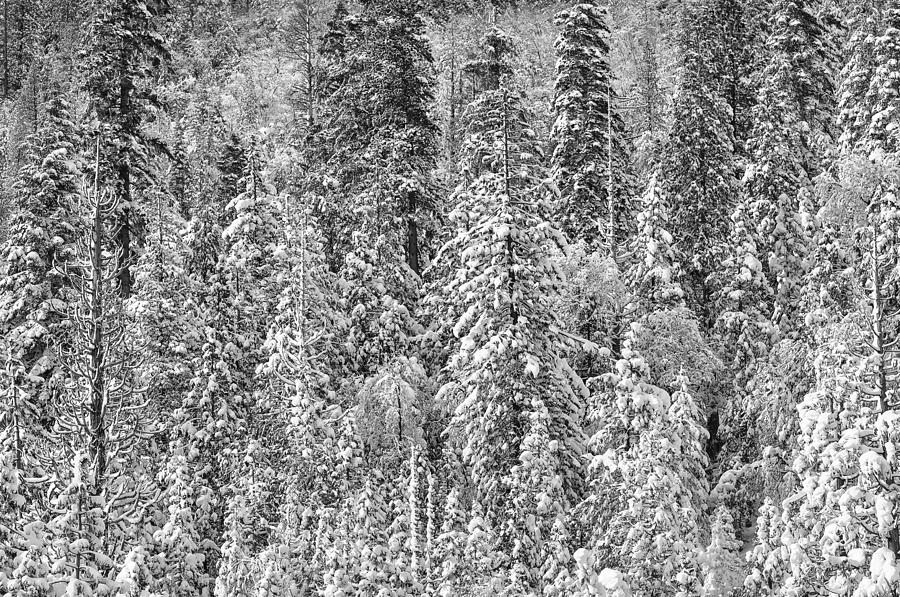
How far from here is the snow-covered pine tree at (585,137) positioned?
2809 centimetres

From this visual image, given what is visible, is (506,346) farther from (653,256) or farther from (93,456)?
(93,456)

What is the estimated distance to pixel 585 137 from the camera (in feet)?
94.5

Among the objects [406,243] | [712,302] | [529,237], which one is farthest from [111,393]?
[712,302]

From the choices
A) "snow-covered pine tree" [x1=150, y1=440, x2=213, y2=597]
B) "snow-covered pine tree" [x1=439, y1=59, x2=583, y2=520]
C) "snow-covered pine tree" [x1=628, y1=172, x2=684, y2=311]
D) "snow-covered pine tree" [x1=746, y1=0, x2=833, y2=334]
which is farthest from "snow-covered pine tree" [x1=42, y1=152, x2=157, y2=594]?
"snow-covered pine tree" [x1=746, y1=0, x2=833, y2=334]

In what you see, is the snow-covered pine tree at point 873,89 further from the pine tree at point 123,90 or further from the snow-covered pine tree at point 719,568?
the pine tree at point 123,90

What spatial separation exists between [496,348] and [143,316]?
38.3ft

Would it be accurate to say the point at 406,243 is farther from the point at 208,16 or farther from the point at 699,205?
the point at 208,16

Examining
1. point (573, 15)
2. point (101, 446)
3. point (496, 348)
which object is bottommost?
point (101, 446)

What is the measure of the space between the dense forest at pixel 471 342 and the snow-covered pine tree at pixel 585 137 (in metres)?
0.13

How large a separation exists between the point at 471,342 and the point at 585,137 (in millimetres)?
11630

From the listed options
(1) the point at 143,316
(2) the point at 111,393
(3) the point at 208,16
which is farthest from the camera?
(3) the point at 208,16

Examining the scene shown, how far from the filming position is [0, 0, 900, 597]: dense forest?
1484 centimetres

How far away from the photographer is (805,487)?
46.9 feet

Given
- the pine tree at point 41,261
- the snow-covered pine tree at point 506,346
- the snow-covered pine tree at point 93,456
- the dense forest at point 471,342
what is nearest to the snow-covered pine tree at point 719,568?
the dense forest at point 471,342
